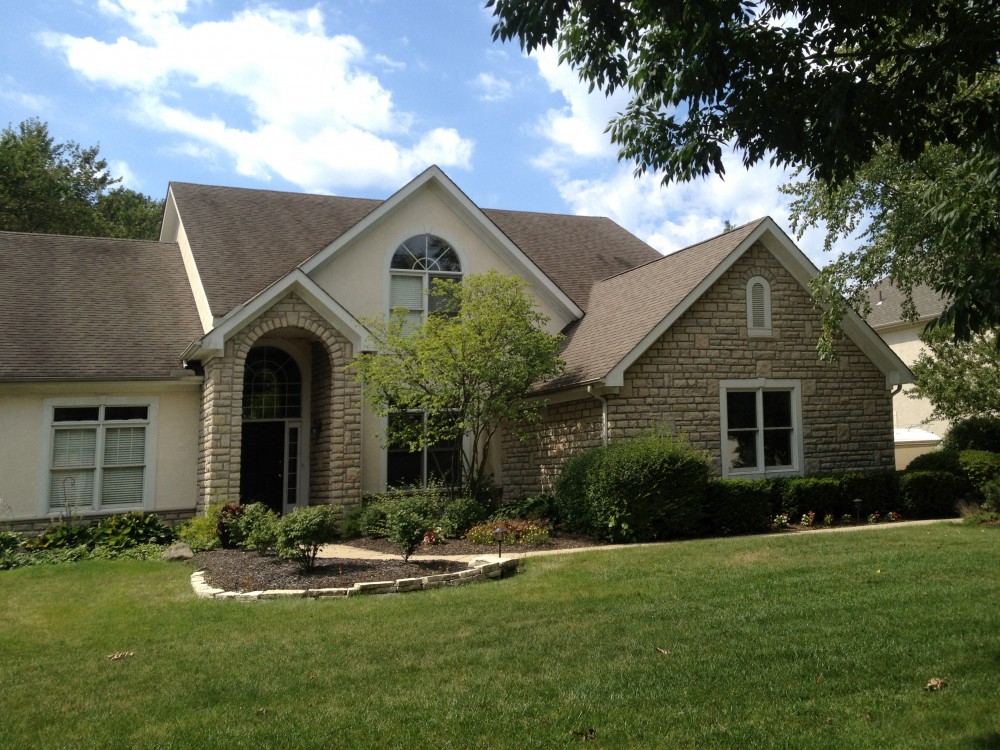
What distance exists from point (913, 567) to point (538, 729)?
6711 mm

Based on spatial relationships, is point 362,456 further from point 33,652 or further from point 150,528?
point 33,652

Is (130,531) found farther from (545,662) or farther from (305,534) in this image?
(545,662)

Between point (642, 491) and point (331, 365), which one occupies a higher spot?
A: point (331, 365)

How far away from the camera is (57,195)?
32188 millimetres

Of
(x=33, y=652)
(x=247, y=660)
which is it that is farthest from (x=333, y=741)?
(x=33, y=652)

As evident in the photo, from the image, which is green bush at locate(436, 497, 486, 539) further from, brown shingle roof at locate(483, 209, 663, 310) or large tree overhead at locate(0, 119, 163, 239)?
large tree overhead at locate(0, 119, 163, 239)

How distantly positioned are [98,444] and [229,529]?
406 cm

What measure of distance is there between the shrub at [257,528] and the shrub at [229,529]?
31 millimetres

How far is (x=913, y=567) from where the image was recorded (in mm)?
10031

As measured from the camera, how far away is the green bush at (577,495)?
46.5 ft

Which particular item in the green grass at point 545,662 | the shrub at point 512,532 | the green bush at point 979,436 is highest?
the green bush at point 979,436

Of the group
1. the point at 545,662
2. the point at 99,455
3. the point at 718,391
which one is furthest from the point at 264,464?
the point at 545,662

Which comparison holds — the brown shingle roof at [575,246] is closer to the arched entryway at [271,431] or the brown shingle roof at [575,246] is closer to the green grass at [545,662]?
the arched entryway at [271,431]

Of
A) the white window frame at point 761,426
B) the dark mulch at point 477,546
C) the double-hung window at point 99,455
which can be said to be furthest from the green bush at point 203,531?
the white window frame at point 761,426
